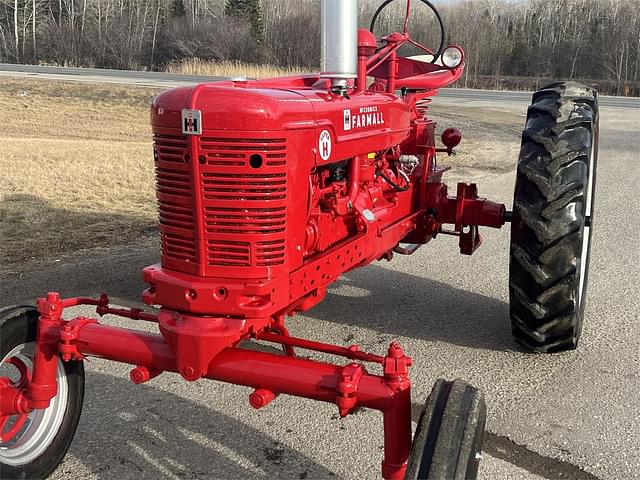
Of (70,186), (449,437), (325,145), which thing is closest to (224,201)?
(325,145)

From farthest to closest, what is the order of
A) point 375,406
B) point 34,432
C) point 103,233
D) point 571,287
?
point 103,233, point 571,287, point 34,432, point 375,406

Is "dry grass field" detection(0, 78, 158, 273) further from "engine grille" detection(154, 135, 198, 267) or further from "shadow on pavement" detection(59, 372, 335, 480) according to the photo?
"engine grille" detection(154, 135, 198, 267)

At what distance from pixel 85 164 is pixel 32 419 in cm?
759

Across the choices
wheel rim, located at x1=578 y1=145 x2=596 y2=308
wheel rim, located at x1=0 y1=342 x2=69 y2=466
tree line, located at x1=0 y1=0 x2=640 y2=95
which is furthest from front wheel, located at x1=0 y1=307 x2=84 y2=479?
tree line, located at x1=0 y1=0 x2=640 y2=95

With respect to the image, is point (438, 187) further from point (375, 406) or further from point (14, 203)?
point (14, 203)

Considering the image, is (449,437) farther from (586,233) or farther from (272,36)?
(272,36)

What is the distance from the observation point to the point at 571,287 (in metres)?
3.71

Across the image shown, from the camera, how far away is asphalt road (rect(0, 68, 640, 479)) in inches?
116

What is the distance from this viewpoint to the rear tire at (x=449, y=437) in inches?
82.1

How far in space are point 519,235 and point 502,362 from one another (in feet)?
2.52

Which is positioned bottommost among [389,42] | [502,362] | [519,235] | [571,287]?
[502,362]

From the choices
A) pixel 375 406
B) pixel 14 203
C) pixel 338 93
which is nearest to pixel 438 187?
pixel 338 93

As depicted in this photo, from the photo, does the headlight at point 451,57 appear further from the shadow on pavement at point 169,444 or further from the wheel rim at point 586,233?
the shadow on pavement at point 169,444

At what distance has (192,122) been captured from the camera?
2354 mm
